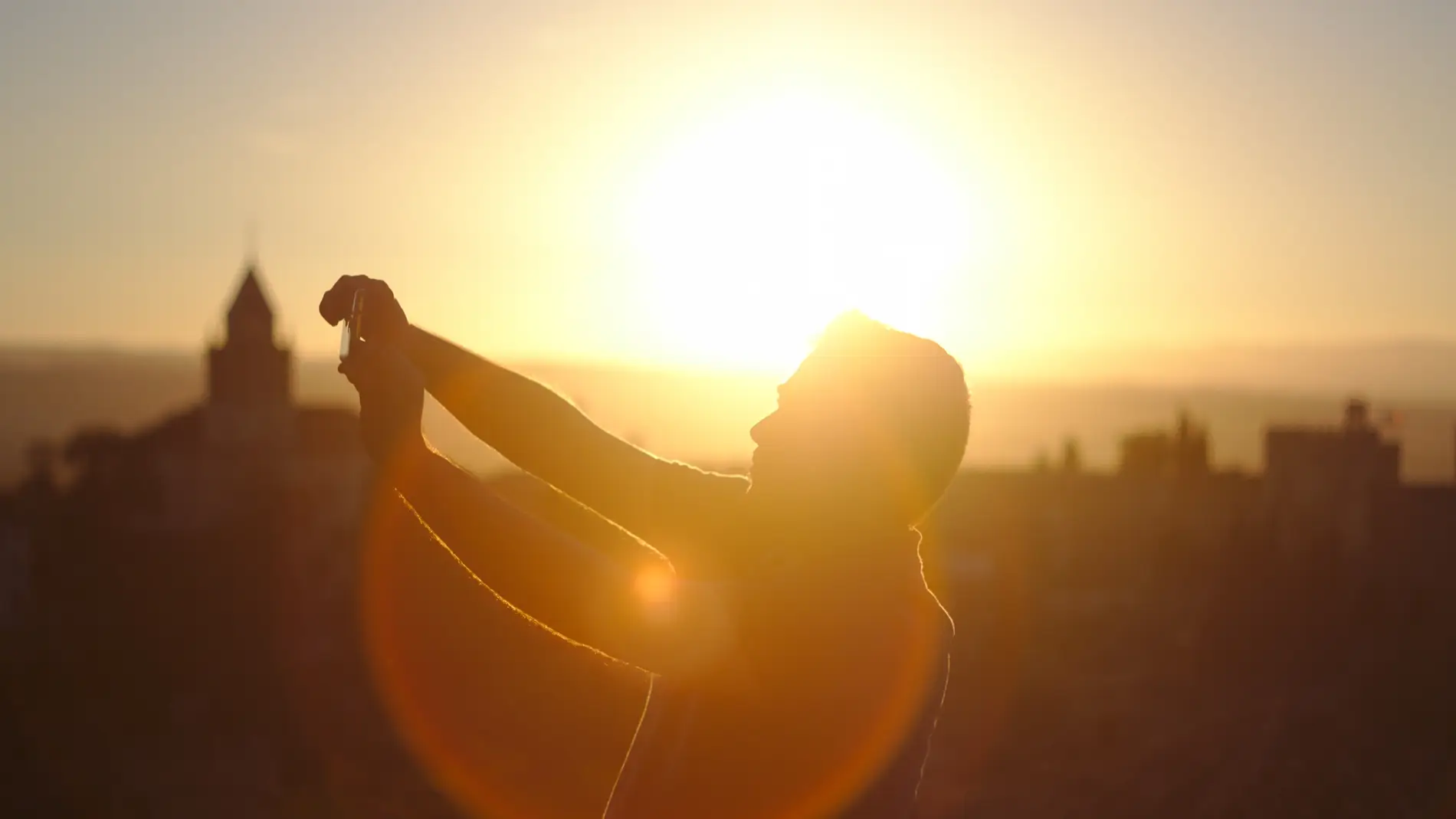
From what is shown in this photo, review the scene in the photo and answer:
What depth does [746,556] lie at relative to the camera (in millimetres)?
1467

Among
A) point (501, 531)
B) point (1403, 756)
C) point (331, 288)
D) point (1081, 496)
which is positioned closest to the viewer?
point (501, 531)

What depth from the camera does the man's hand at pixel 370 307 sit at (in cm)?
156

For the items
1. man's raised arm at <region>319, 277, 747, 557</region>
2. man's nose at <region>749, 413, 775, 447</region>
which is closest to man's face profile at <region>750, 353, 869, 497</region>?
man's nose at <region>749, 413, 775, 447</region>

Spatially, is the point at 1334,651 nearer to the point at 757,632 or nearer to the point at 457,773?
the point at 457,773

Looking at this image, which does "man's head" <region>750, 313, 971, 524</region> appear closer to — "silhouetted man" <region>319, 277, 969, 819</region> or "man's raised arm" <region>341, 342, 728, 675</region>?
"silhouetted man" <region>319, 277, 969, 819</region>

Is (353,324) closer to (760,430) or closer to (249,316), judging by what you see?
(760,430)

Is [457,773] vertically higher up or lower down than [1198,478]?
lower down

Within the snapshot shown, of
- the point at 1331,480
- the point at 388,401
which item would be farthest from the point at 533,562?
the point at 1331,480

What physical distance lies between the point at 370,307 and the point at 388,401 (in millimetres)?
284

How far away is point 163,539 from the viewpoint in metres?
51.1

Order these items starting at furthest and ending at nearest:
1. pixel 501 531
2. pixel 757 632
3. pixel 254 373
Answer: pixel 254 373, pixel 757 632, pixel 501 531

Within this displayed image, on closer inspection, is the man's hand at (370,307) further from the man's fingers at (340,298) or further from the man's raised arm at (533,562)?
the man's raised arm at (533,562)

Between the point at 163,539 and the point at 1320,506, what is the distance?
40.0 metres

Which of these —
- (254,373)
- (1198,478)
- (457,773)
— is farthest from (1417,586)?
(254,373)
